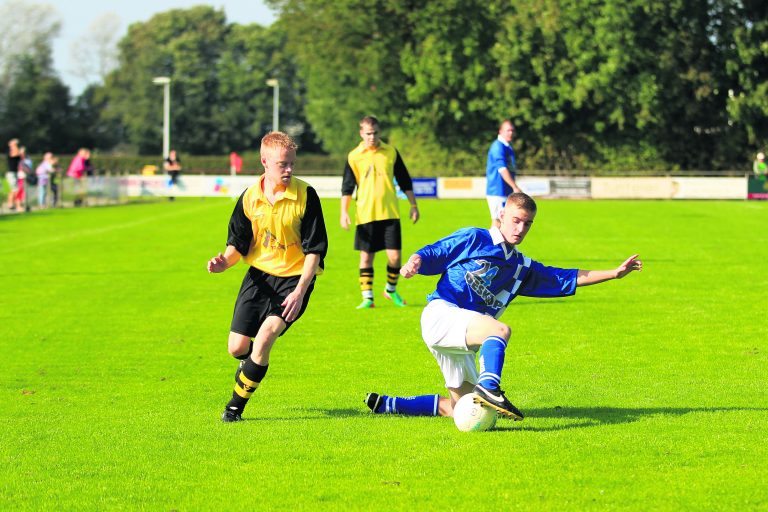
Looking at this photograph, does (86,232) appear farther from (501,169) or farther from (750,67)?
(750,67)

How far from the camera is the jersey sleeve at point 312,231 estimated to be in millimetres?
8000

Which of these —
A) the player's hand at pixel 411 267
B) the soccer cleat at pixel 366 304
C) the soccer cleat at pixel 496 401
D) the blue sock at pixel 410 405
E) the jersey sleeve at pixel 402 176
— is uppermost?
the jersey sleeve at pixel 402 176

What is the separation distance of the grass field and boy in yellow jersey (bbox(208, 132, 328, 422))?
19.3 inches

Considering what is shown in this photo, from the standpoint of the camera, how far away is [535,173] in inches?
2264

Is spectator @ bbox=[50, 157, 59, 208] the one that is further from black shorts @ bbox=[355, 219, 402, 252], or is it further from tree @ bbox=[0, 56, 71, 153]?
tree @ bbox=[0, 56, 71, 153]

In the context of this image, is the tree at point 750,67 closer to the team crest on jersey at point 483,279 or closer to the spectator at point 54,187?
the spectator at point 54,187

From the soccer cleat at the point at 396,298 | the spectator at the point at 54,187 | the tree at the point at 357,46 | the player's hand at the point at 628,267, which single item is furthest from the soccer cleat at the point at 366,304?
the tree at the point at 357,46

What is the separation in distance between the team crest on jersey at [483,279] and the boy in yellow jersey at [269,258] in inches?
39.2

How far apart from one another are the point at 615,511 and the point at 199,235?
22842mm

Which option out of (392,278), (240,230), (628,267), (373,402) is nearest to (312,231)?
(240,230)

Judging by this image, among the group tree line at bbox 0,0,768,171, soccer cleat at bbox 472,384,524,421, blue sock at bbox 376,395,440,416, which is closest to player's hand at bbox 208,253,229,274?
blue sock at bbox 376,395,440,416

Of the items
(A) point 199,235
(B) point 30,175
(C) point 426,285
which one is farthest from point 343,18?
(C) point 426,285

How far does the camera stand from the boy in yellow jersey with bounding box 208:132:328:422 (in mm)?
7988

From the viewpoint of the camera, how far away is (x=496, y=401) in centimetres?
714
